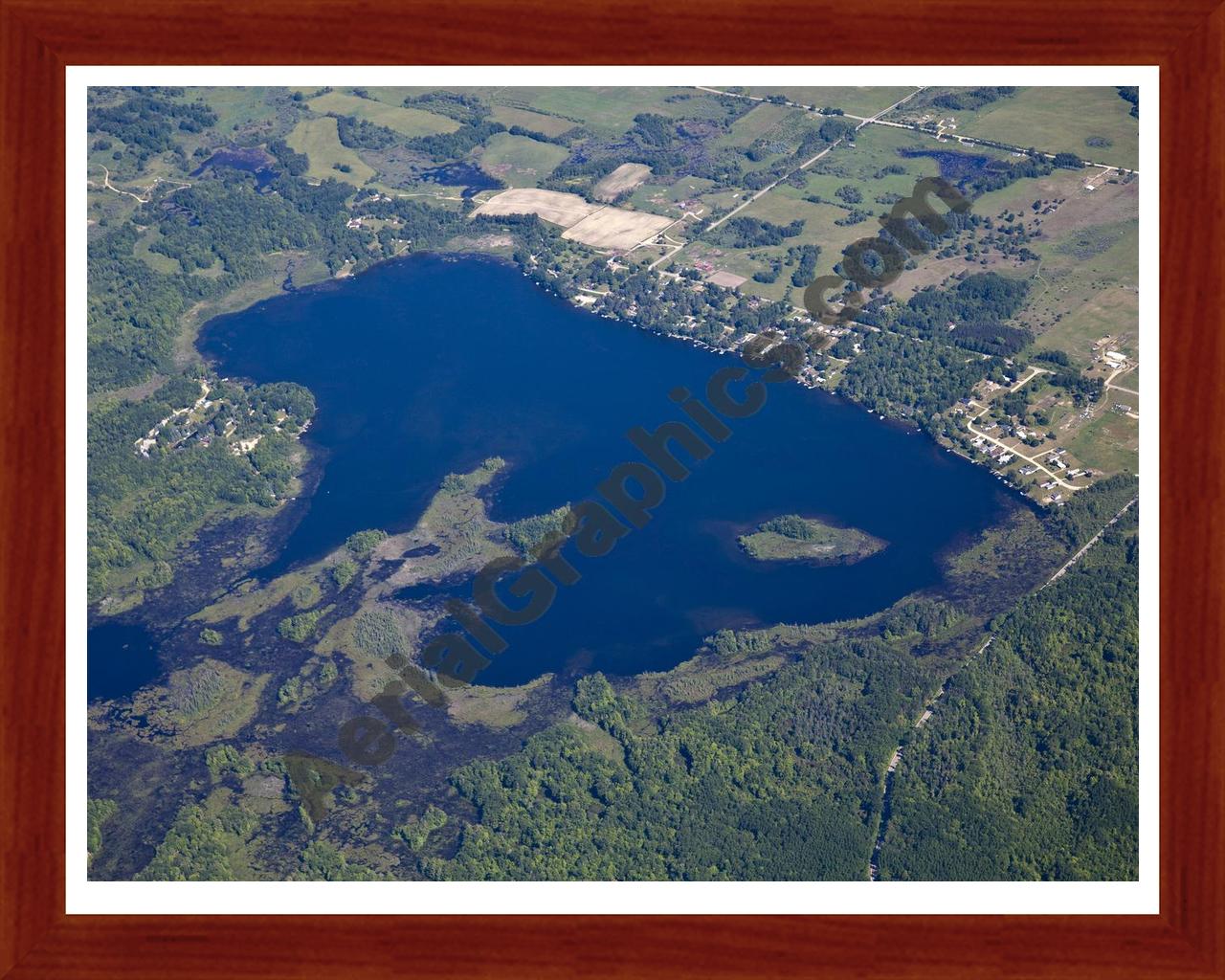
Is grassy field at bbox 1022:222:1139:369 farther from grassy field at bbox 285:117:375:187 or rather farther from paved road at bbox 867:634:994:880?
grassy field at bbox 285:117:375:187

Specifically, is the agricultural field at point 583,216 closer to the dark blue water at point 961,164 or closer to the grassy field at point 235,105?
the dark blue water at point 961,164

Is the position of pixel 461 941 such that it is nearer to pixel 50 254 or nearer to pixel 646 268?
pixel 50 254

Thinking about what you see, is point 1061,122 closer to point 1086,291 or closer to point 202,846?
point 1086,291

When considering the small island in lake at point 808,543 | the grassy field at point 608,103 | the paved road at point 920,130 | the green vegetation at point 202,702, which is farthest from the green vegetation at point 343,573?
the paved road at point 920,130

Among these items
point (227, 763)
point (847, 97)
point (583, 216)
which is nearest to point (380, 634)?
point (227, 763)

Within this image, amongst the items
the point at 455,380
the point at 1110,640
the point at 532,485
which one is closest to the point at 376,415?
the point at 455,380

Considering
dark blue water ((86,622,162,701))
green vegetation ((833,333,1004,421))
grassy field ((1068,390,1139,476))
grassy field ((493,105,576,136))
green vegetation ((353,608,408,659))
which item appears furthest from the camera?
grassy field ((493,105,576,136))

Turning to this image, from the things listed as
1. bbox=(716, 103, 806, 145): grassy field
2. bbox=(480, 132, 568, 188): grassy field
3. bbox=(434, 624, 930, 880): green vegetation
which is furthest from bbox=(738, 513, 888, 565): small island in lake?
bbox=(716, 103, 806, 145): grassy field
